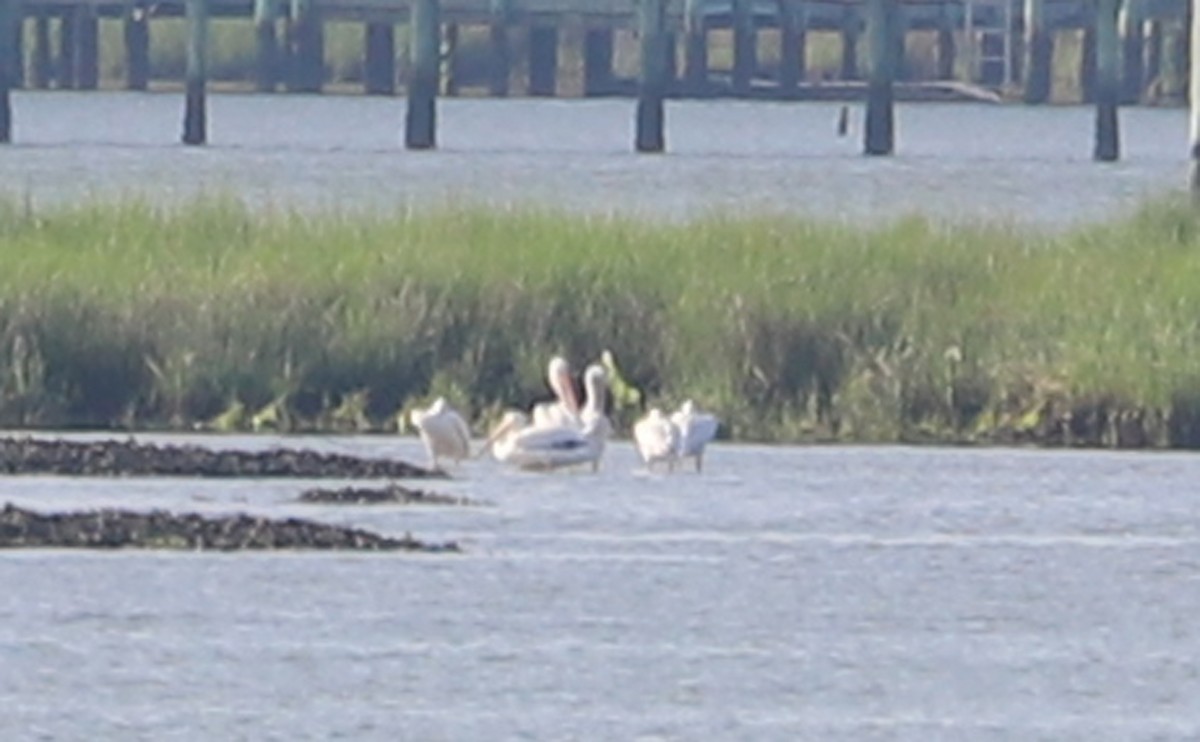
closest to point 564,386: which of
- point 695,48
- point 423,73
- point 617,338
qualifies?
point 617,338

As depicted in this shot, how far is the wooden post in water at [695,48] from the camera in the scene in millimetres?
80562

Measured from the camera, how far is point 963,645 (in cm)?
1891

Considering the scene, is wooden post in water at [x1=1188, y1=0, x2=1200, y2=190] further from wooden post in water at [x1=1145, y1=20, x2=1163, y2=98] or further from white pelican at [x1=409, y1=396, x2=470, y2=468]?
wooden post in water at [x1=1145, y1=20, x2=1163, y2=98]

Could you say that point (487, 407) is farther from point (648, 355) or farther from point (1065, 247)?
point (1065, 247)

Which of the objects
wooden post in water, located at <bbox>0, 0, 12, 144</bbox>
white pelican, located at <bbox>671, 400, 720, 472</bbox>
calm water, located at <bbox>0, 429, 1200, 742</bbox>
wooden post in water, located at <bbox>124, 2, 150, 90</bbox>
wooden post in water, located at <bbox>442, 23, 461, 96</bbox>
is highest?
white pelican, located at <bbox>671, 400, 720, 472</bbox>

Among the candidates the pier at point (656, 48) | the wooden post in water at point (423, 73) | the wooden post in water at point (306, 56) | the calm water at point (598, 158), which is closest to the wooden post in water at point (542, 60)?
the pier at point (656, 48)

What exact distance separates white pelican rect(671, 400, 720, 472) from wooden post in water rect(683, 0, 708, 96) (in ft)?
187

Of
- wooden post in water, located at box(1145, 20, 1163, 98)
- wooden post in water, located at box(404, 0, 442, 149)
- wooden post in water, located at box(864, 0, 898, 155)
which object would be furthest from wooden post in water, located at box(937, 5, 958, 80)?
wooden post in water, located at box(404, 0, 442, 149)

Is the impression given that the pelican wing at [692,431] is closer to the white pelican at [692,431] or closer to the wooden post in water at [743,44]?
the white pelican at [692,431]

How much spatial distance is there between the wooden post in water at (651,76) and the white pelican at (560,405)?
37.6 metres

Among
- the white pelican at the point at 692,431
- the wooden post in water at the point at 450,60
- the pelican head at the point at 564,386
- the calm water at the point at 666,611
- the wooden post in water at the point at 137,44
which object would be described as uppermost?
the pelican head at the point at 564,386

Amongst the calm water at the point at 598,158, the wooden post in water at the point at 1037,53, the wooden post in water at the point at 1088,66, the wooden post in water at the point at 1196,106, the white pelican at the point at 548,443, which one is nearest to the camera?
the white pelican at the point at 548,443

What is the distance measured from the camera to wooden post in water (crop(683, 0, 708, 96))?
8056 cm

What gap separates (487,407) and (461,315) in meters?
0.51
